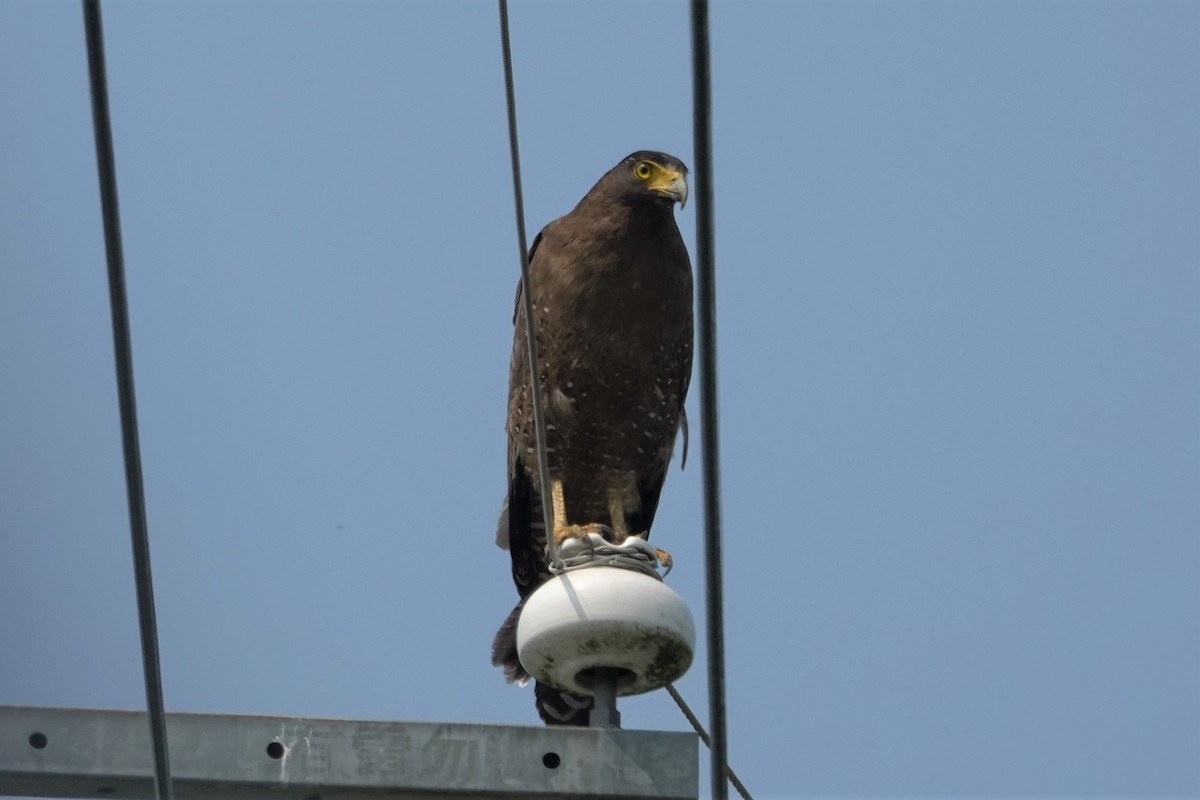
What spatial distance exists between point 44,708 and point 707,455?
185cm

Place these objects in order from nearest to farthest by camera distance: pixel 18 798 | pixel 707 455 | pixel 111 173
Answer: pixel 111 173 < pixel 707 455 < pixel 18 798

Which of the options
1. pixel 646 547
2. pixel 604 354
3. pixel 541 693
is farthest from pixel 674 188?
pixel 646 547

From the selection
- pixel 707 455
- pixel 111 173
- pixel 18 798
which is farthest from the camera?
pixel 18 798

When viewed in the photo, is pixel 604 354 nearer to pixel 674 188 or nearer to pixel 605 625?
pixel 674 188

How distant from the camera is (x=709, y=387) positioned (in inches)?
146

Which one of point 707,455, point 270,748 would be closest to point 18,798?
point 270,748

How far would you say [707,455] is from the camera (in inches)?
145

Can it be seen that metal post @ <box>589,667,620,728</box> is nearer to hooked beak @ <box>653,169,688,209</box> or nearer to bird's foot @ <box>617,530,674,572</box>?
bird's foot @ <box>617,530,674,572</box>

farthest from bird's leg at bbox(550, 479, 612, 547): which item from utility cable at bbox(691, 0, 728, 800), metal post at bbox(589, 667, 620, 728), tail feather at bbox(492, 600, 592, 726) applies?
utility cable at bbox(691, 0, 728, 800)

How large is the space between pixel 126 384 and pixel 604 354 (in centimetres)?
482

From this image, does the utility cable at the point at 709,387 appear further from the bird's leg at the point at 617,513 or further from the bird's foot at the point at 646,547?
the bird's leg at the point at 617,513

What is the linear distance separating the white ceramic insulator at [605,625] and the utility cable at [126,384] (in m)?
1.08

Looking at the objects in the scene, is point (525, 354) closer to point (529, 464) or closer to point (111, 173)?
point (529, 464)

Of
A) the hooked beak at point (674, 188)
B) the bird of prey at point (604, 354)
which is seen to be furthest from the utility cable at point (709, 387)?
the hooked beak at point (674, 188)
